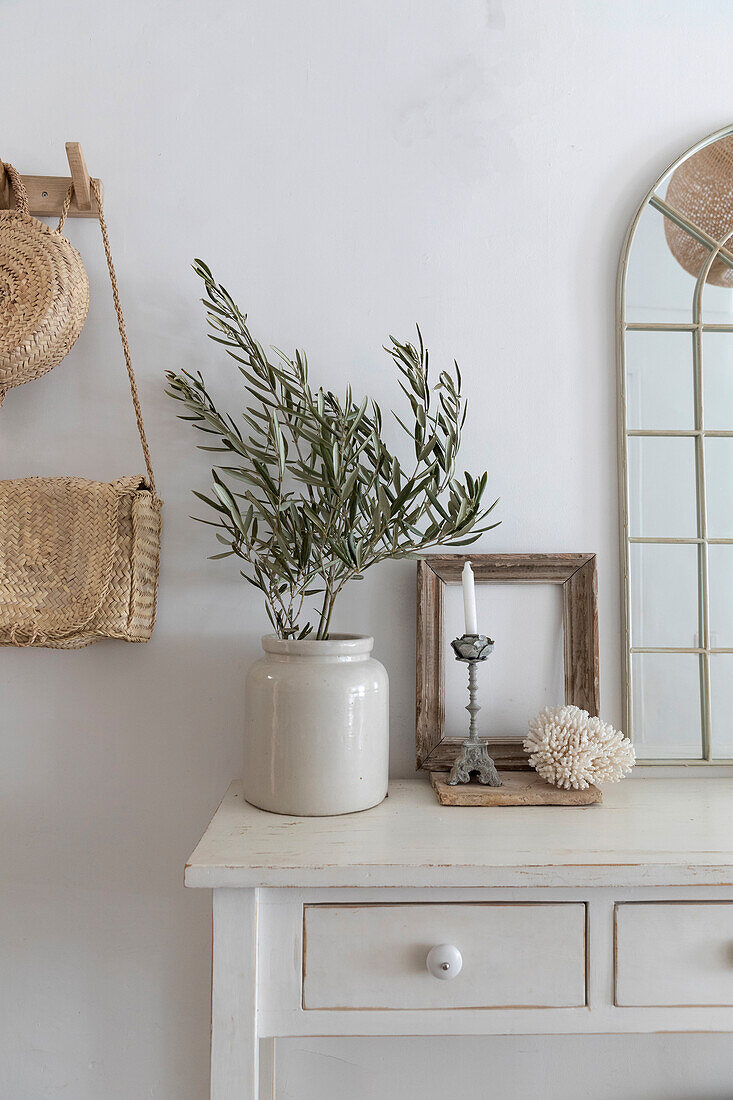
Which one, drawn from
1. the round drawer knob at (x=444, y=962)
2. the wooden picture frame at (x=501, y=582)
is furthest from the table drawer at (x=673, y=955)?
the wooden picture frame at (x=501, y=582)

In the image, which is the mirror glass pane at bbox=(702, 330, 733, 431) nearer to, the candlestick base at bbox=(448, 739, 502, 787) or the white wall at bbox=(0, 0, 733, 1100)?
the white wall at bbox=(0, 0, 733, 1100)

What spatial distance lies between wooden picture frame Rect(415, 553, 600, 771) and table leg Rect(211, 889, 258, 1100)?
0.35 metres

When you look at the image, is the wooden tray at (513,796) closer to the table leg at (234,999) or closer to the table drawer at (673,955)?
the table drawer at (673,955)

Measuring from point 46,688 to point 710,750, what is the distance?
0.91 meters

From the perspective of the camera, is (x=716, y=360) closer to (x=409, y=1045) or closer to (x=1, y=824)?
(x=409, y=1045)

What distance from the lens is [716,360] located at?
1.06 meters

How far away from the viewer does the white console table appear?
73 cm

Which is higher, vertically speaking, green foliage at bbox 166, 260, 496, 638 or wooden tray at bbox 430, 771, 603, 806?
green foliage at bbox 166, 260, 496, 638

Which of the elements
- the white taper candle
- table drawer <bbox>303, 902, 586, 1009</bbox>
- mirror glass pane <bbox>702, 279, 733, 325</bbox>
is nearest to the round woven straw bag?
the white taper candle

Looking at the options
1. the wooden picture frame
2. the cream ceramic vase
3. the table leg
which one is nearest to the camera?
the table leg

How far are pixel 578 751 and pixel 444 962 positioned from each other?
305mm

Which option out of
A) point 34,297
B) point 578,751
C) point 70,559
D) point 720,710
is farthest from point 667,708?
point 34,297

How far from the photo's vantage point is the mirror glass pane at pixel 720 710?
1.05 meters

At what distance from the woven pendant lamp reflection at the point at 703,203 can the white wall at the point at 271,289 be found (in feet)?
0.13
